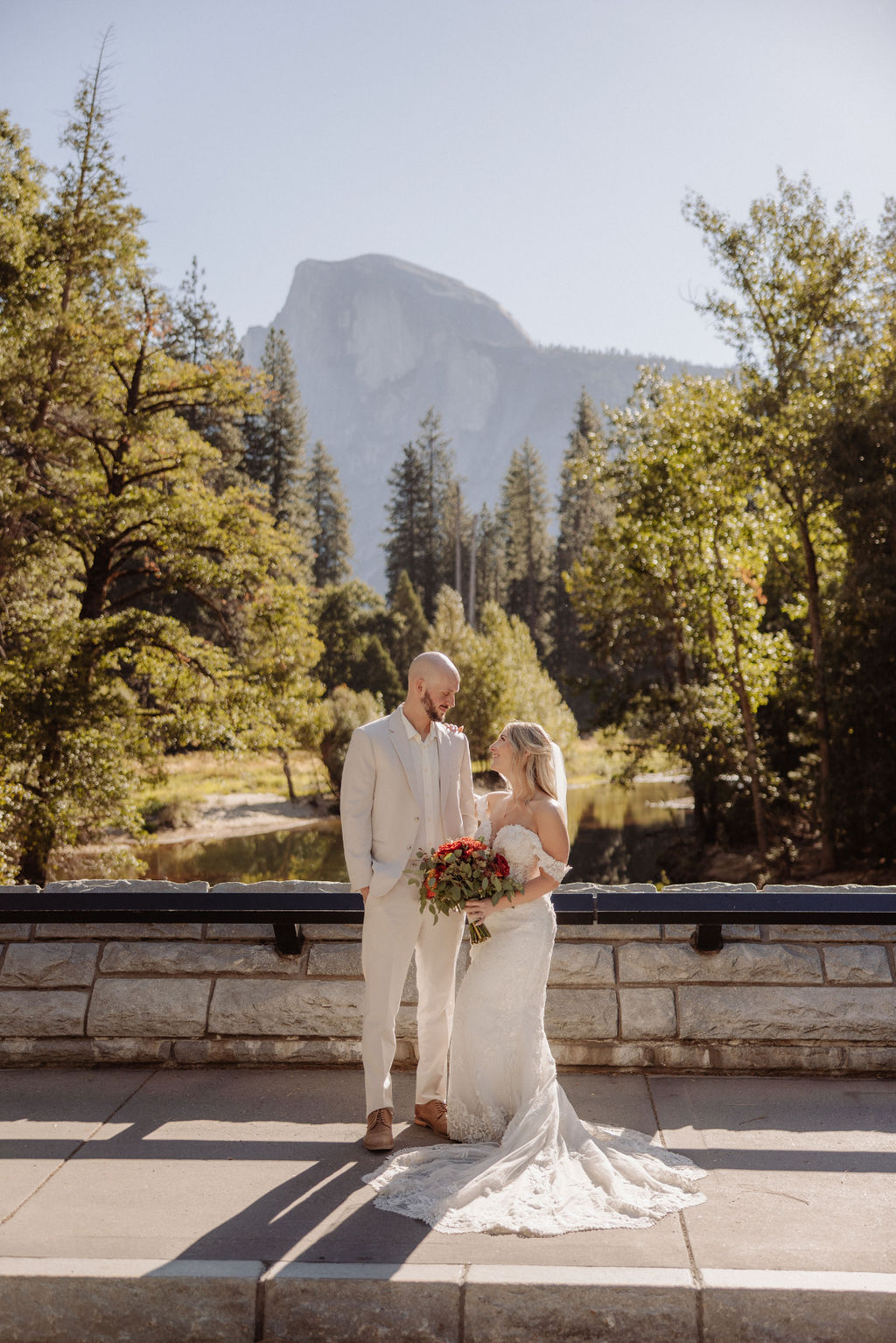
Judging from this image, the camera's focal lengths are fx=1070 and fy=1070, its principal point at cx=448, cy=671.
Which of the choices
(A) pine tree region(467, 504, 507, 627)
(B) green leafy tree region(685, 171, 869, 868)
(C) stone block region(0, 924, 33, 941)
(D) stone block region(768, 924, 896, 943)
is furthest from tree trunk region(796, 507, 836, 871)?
(A) pine tree region(467, 504, 507, 627)

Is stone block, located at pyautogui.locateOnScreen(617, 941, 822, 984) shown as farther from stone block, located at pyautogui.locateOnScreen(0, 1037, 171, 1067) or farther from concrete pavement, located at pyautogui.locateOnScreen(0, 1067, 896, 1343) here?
stone block, located at pyautogui.locateOnScreen(0, 1037, 171, 1067)

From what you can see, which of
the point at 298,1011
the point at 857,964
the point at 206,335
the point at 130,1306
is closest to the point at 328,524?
the point at 206,335

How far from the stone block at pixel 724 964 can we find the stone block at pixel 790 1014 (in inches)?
2.2

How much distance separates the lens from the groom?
164 inches

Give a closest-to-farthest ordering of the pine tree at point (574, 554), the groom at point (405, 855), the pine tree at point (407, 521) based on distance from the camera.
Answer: the groom at point (405, 855) → the pine tree at point (574, 554) → the pine tree at point (407, 521)

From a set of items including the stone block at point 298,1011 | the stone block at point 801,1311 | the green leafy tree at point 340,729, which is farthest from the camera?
the green leafy tree at point 340,729

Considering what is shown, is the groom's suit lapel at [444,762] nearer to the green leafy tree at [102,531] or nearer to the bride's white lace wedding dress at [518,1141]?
the bride's white lace wedding dress at [518,1141]

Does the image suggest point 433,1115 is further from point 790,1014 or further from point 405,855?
point 790,1014

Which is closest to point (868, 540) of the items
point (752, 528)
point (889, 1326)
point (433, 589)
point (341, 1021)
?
point (752, 528)

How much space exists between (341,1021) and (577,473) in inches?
759

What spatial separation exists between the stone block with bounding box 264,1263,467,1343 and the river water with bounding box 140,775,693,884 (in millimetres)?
18482

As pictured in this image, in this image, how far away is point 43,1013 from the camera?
15.9 ft

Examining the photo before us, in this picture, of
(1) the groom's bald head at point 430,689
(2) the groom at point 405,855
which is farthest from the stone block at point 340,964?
(1) the groom's bald head at point 430,689

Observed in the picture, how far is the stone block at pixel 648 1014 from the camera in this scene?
4648 mm
